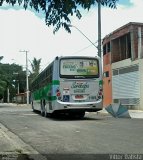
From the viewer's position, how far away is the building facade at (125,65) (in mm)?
39250

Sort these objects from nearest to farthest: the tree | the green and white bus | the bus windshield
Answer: the tree
the green and white bus
the bus windshield

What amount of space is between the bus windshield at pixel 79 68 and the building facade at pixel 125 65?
1377 centimetres

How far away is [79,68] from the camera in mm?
25203

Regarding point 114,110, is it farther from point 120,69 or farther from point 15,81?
point 15,81

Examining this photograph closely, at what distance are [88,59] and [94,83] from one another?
1375 mm

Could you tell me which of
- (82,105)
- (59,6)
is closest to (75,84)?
(82,105)

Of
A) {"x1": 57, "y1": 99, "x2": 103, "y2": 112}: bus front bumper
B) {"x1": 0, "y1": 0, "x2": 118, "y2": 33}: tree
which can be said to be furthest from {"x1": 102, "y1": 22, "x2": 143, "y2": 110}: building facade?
{"x1": 0, "y1": 0, "x2": 118, "y2": 33}: tree

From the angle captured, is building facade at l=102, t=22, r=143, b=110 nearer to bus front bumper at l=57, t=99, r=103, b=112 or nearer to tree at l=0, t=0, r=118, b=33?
bus front bumper at l=57, t=99, r=103, b=112

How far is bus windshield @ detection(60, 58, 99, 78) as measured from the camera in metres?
25.1

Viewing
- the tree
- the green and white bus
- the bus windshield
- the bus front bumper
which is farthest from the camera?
the bus windshield

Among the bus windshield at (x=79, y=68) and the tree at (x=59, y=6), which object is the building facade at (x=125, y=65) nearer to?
the bus windshield at (x=79, y=68)

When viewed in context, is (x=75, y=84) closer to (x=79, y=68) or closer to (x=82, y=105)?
(x=79, y=68)

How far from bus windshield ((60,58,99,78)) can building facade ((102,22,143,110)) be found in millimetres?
13767

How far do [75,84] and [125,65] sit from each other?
17.9 metres
